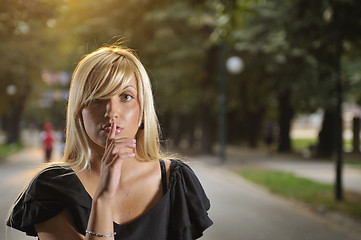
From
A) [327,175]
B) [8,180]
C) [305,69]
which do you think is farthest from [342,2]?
[305,69]

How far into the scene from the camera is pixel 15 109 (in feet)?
142

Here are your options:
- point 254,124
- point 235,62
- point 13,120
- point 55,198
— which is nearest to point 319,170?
point 235,62

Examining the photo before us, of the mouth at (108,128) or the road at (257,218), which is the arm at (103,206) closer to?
the mouth at (108,128)

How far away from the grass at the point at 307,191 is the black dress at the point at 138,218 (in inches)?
323

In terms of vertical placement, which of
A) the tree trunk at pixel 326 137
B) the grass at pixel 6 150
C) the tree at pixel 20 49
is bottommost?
the grass at pixel 6 150

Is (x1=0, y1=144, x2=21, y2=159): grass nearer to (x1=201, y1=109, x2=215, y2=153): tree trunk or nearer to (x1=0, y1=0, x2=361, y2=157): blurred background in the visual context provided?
(x1=0, y1=0, x2=361, y2=157): blurred background

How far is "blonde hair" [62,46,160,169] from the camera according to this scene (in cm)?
144

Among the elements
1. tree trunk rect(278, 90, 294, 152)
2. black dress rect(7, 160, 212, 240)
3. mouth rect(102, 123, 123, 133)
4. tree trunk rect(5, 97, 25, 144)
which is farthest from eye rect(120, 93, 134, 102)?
tree trunk rect(5, 97, 25, 144)

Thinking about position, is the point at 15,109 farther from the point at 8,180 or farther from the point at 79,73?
the point at 79,73

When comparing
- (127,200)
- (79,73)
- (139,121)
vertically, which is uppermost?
(79,73)

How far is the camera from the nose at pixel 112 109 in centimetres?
137

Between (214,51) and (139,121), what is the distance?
25105mm

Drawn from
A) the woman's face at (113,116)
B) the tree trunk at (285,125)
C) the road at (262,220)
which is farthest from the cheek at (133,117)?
the tree trunk at (285,125)

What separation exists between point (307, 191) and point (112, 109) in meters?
11.8
